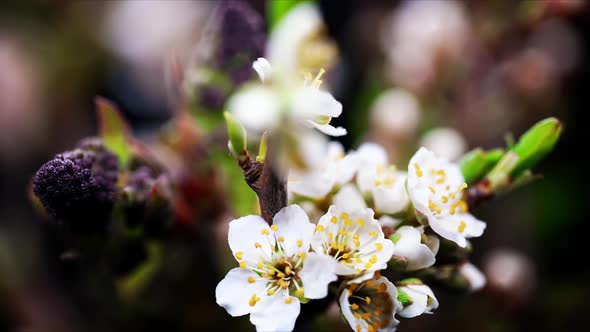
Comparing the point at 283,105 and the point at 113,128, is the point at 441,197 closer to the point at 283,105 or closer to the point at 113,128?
the point at 283,105

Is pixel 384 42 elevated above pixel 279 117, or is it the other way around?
pixel 384 42

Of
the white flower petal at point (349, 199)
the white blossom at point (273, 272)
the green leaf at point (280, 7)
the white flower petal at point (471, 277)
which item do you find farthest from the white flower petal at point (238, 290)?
the green leaf at point (280, 7)

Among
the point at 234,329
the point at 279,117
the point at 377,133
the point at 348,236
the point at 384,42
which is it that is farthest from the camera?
the point at 384,42

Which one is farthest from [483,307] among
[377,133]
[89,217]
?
[89,217]

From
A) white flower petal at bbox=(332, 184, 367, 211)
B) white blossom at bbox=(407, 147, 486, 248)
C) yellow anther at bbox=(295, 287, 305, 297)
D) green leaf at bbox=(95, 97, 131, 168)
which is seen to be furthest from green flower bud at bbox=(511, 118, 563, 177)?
green leaf at bbox=(95, 97, 131, 168)

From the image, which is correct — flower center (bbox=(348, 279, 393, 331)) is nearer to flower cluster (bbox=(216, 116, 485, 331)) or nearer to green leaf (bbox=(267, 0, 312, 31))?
flower cluster (bbox=(216, 116, 485, 331))

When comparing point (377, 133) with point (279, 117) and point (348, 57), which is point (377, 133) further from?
point (279, 117)

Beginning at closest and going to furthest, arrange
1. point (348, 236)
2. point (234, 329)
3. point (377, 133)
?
point (348, 236) → point (234, 329) → point (377, 133)
